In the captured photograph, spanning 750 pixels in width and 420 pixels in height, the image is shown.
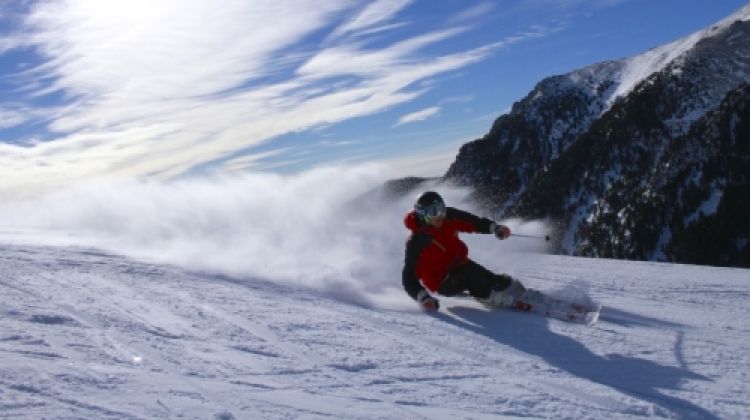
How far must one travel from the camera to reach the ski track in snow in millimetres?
3293

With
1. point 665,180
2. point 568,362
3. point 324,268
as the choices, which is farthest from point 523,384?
point 665,180

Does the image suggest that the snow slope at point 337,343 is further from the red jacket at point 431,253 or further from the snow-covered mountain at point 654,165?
the snow-covered mountain at point 654,165

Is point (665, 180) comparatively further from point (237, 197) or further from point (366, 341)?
point (366, 341)

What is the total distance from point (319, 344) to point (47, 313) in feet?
8.46

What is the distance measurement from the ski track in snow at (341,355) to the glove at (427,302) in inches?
7.1

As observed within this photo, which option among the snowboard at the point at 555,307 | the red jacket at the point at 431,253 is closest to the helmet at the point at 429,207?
the red jacket at the point at 431,253

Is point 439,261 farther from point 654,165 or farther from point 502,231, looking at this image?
point 654,165

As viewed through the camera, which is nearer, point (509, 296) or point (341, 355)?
point (341, 355)

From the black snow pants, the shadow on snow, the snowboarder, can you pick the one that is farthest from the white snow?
the shadow on snow

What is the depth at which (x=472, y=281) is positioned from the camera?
665 centimetres

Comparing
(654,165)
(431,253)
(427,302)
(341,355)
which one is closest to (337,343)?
(341,355)

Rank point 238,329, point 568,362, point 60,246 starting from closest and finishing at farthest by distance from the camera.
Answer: point 568,362 < point 238,329 < point 60,246

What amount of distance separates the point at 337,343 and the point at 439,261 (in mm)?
2482

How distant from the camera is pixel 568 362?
4273mm
